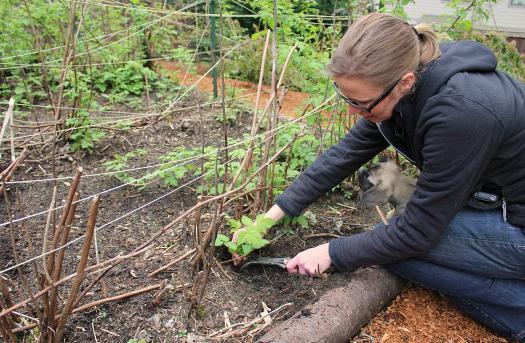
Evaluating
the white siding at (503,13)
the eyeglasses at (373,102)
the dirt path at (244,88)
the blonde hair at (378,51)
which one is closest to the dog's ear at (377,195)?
the eyeglasses at (373,102)

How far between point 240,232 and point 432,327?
3.19 feet

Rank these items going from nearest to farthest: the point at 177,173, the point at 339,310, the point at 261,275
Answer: the point at 339,310 → the point at 261,275 → the point at 177,173

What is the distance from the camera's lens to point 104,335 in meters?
1.75

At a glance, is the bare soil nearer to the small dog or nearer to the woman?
the woman

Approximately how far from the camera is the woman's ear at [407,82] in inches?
65.6

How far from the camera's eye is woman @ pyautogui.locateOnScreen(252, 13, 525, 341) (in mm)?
1604

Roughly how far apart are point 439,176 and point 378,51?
19.8 inches

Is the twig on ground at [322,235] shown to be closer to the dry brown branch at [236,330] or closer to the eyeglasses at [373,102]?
the dry brown branch at [236,330]

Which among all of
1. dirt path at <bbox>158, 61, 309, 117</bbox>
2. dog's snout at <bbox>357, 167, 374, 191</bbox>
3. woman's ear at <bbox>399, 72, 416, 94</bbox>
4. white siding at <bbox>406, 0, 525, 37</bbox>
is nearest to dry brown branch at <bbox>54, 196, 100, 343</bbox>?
woman's ear at <bbox>399, 72, 416, 94</bbox>

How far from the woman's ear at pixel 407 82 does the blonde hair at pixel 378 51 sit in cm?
2

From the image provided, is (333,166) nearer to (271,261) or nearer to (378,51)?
(271,261)

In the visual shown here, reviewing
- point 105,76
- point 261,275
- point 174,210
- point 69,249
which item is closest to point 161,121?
point 105,76

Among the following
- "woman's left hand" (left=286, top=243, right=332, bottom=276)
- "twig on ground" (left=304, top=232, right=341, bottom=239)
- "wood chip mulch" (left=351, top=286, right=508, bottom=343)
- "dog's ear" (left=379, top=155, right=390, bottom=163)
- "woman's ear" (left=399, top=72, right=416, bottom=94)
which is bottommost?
"wood chip mulch" (left=351, top=286, right=508, bottom=343)

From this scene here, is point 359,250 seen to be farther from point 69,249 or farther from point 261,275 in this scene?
point 69,249
